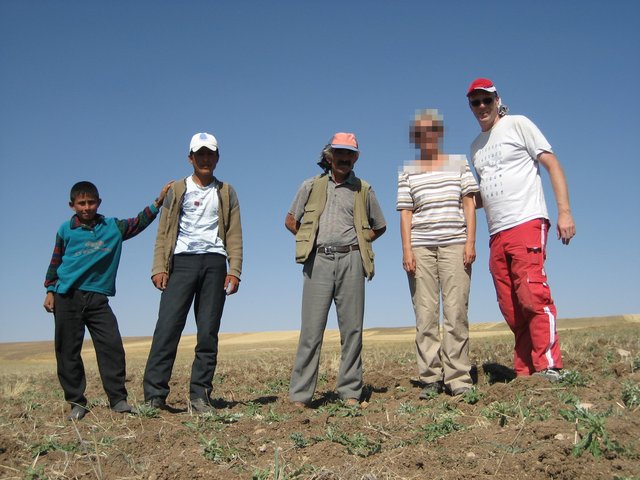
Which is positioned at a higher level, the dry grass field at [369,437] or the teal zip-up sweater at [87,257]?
the teal zip-up sweater at [87,257]

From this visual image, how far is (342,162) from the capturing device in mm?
5824

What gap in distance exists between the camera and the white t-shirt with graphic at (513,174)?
18.1 feet

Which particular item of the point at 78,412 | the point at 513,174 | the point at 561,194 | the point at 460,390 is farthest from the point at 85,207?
the point at 561,194

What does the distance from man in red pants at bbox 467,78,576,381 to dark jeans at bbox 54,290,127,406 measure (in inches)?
139

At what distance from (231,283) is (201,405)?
3.71 feet

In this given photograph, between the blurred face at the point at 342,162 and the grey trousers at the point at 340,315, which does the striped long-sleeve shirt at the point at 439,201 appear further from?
the grey trousers at the point at 340,315

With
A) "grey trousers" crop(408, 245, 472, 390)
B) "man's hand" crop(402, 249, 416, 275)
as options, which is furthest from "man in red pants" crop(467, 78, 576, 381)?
"man's hand" crop(402, 249, 416, 275)

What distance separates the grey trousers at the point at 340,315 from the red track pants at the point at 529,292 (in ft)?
4.25

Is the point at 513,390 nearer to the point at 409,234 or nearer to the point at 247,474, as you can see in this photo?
the point at 409,234

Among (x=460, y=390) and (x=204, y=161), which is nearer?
(x=460, y=390)

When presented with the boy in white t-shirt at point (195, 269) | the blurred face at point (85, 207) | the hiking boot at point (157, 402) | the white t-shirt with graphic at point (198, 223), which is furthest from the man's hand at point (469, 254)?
the blurred face at point (85, 207)

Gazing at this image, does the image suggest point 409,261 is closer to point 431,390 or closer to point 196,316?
point 431,390

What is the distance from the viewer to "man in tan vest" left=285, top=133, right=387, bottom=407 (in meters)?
5.71

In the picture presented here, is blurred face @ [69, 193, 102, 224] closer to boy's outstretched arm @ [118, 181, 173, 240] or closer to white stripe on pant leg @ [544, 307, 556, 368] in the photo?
boy's outstretched arm @ [118, 181, 173, 240]
